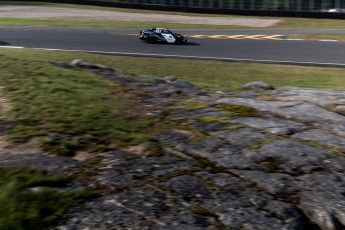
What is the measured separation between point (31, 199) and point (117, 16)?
3740cm

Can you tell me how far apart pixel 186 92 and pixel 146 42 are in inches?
630

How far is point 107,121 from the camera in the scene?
289 inches

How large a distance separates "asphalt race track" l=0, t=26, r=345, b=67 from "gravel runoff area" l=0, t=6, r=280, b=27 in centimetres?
869

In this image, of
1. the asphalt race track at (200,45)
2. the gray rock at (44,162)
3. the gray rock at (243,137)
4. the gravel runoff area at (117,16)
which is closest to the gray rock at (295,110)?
the gray rock at (243,137)

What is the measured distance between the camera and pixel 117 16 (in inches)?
1628

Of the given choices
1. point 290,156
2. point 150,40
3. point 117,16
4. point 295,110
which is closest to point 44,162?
point 290,156

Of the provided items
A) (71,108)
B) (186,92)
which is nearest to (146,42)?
(186,92)

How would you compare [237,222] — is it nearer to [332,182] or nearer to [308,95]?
[332,182]

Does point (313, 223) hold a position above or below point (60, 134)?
below

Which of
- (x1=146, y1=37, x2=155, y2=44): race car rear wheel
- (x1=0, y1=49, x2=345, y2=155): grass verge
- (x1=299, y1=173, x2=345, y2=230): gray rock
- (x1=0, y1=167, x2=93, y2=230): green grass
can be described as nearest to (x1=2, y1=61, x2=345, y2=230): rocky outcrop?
(x1=299, y1=173, x2=345, y2=230): gray rock

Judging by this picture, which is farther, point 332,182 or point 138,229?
point 332,182

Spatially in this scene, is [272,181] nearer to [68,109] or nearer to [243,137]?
[243,137]

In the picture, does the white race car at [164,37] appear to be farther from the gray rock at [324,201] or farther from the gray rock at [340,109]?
the gray rock at [324,201]

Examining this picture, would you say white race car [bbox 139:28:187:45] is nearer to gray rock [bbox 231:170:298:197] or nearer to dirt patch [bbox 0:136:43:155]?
dirt patch [bbox 0:136:43:155]
